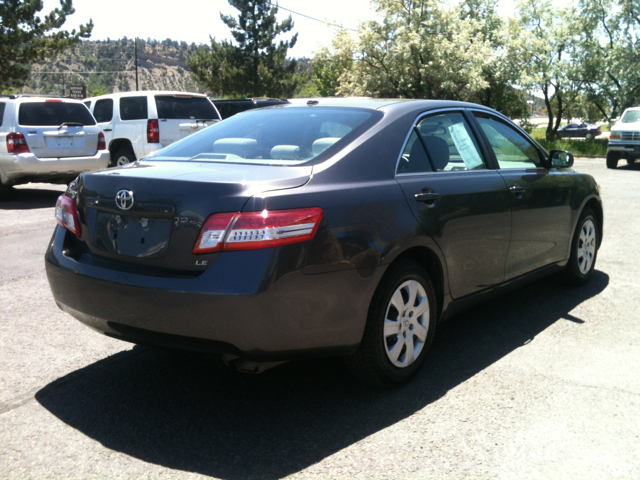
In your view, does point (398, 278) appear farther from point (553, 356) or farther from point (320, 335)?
point (553, 356)

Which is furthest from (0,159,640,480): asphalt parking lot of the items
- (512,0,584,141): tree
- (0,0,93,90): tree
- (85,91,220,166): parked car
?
(512,0,584,141): tree

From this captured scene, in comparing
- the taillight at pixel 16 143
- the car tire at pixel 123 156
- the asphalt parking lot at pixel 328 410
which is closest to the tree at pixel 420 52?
the car tire at pixel 123 156

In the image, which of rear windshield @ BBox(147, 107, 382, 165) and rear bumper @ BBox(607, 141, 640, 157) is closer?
rear windshield @ BBox(147, 107, 382, 165)

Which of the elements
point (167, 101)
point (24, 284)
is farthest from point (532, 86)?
point (24, 284)

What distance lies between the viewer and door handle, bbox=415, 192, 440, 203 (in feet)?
12.5

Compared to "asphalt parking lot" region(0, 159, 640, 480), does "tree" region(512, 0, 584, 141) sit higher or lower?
higher

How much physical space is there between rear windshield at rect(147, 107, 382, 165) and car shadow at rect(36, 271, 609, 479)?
1246 millimetres

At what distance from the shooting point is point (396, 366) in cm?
368

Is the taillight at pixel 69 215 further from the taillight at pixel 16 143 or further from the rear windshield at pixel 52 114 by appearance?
the rear windshield at pixel 52 114

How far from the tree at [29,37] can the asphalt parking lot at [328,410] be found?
33.5 meters

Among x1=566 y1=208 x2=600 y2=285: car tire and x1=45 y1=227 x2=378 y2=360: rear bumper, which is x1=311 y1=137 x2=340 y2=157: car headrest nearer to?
x1=45 y1=227 x2=378 y2=360: rear bumper

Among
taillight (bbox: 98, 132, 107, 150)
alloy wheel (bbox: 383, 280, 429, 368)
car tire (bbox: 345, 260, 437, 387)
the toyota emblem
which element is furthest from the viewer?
taillight (bbox: 98, 132, 107, 150)

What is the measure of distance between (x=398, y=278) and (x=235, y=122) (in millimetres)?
1611

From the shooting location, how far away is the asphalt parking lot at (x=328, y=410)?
2.93m
